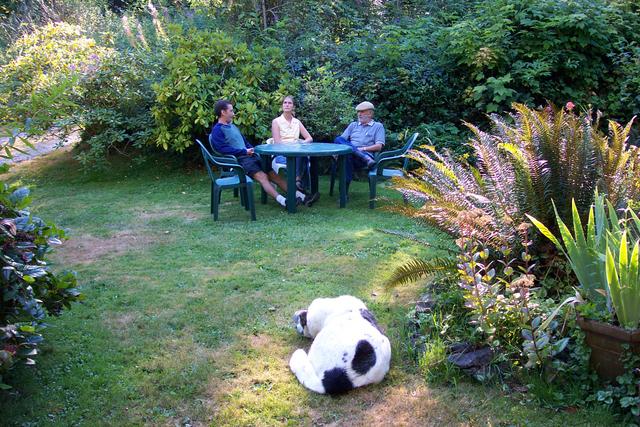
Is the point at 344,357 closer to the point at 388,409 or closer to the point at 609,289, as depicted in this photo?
the point at 388,409

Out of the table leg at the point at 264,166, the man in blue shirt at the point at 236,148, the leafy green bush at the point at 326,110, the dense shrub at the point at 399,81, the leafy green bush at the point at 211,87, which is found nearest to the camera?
the man in blue shirt at the point at 236,148

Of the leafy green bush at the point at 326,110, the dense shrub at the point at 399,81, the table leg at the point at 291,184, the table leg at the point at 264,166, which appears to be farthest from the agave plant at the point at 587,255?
the dense shrub at the point at 399,81

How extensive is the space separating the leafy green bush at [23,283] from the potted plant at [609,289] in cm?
244

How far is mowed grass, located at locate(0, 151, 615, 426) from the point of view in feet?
9.30

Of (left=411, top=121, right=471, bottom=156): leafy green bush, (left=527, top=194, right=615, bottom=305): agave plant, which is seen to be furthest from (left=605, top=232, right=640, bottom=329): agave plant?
(left=411, top=121, right=471, bottom=156): leafy green bush

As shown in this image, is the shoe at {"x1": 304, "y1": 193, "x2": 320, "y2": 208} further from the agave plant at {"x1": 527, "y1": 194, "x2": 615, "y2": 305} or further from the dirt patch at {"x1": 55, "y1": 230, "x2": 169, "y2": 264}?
the agave plant at {"x1": 527, "y1": 194, "x2": 615, "y2": 305}

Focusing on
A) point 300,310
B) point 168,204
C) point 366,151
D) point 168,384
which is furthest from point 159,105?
point 168,384

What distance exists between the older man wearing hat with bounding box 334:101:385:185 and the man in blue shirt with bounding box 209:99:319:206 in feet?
2.48

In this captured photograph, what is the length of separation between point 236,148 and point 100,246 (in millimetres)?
2111

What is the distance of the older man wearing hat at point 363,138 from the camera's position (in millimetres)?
7496

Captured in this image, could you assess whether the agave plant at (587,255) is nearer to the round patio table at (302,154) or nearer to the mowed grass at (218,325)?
the mowed grass at (218,325)

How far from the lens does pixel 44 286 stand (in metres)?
3.11

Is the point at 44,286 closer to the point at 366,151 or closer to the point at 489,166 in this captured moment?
the point at 489,166

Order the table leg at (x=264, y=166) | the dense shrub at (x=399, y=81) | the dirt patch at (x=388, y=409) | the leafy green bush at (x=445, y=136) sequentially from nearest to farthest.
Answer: the dirt patch at (x=388, y=409), the table leg at (x=264, y=166), the leafy green bush at (x=445, y=136), the dense shrub at (x=399, y=81)
